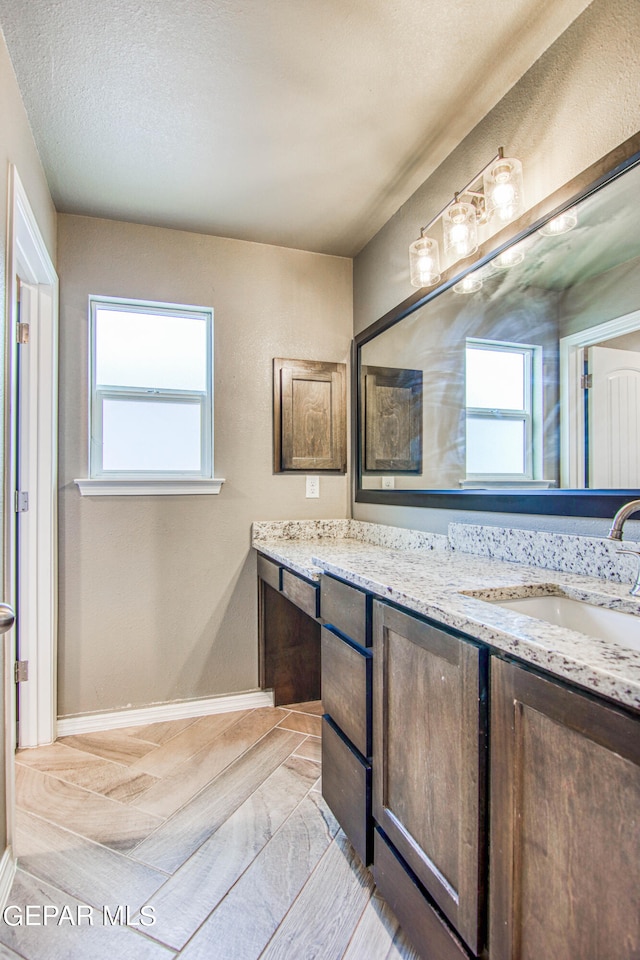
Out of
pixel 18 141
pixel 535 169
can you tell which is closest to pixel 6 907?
pixel 18 141

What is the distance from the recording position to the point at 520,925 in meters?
0.83

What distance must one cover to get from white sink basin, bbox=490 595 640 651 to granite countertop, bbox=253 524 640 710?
2cm

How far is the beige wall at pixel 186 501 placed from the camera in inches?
92.5

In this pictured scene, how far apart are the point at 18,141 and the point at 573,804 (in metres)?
2.29

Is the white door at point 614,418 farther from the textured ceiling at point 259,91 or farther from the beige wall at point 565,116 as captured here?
the textured ceiling at point 259,91

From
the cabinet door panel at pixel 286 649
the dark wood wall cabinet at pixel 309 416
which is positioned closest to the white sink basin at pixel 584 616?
the cabinet door panel at pixel 286 649

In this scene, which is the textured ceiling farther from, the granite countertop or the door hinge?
the door hinge

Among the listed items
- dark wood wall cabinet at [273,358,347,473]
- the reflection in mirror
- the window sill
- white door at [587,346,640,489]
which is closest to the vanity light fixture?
the reflection in mirror

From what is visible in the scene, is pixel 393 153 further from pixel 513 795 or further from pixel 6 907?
pixel 6 907

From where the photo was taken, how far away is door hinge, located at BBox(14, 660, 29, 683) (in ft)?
7.04

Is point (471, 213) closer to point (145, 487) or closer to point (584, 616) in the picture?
point (584, 616)

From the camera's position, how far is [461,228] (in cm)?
175

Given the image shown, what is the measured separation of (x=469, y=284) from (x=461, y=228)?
0.19 metres

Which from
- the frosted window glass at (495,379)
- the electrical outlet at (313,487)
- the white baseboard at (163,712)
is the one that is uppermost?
the frosted window glass at (495,379)
